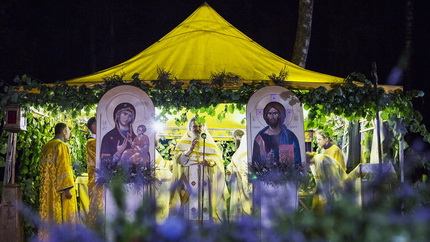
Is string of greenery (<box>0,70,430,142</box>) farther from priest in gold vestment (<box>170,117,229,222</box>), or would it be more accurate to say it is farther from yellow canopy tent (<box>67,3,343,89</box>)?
priest in gold vestment (<box>170,117,229,222</box>)

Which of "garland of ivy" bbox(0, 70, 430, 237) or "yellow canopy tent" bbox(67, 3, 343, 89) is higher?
"yellow canopy tent" bbox(67, 3, 343, 89)

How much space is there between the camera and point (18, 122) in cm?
879

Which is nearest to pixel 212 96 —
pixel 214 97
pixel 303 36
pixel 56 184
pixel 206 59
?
pixel 214 97

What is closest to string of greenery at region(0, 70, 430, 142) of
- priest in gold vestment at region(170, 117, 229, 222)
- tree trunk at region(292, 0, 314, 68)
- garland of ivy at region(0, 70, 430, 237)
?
garland of ivy at region(0, 70, 430, 237)

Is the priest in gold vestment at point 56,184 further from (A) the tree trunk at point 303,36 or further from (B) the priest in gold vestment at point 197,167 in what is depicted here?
(A) the tree trunk at point 303,36

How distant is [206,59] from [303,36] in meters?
6.05

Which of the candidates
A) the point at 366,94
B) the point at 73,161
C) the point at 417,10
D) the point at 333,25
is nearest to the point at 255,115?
the point at 366,94

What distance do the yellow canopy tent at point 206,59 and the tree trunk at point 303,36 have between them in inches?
181

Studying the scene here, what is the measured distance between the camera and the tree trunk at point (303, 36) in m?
15.0

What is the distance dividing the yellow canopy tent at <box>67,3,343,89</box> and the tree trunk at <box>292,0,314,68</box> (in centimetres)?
460

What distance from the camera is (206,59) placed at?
372 inches

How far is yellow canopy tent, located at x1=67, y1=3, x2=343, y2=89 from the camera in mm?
9016

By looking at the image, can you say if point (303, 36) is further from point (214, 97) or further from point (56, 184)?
point (56, 184)

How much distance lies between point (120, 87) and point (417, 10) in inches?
590
